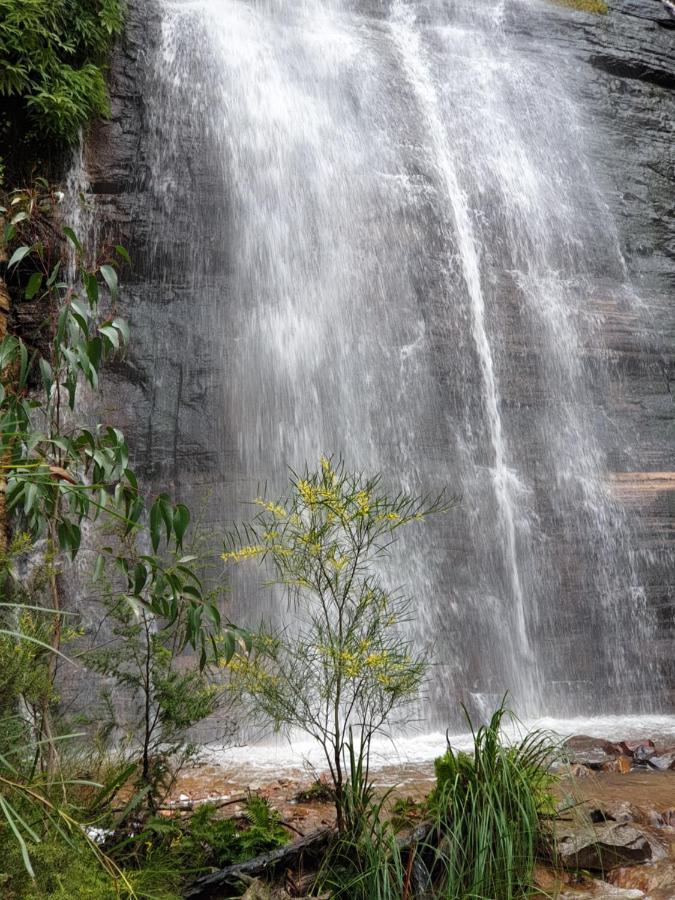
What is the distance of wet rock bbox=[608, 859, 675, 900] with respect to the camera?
3770 mm

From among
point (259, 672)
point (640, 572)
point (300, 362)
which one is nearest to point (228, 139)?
point (300, 362)

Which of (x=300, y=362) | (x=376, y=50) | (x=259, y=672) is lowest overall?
(x=259, y=672)

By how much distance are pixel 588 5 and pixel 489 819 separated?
677 inches

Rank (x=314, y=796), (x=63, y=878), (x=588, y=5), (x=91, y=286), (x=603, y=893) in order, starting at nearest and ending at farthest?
(x=63, y=878) → (x=91, y=286) → (x=603, y=893) → (x=314, y=796) → (x=588, y=5)

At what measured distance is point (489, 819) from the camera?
3.58 metres

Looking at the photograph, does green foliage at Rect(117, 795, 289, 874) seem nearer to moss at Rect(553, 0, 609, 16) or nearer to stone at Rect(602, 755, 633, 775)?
stone at Rect(602, 755, 633, 775)

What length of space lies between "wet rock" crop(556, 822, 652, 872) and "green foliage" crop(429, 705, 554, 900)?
180 mm

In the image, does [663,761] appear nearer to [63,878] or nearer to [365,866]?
[365,866]

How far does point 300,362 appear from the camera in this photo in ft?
34.3

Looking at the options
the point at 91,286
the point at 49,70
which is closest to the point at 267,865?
the point at 91,286

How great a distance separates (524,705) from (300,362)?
16.9ft

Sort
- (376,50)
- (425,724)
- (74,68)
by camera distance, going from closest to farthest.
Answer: (425,724) < (74,68) < (376,50)

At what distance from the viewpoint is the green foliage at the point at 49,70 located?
396 inches

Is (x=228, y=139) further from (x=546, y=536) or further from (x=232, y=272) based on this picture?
(x=546, y=536)
